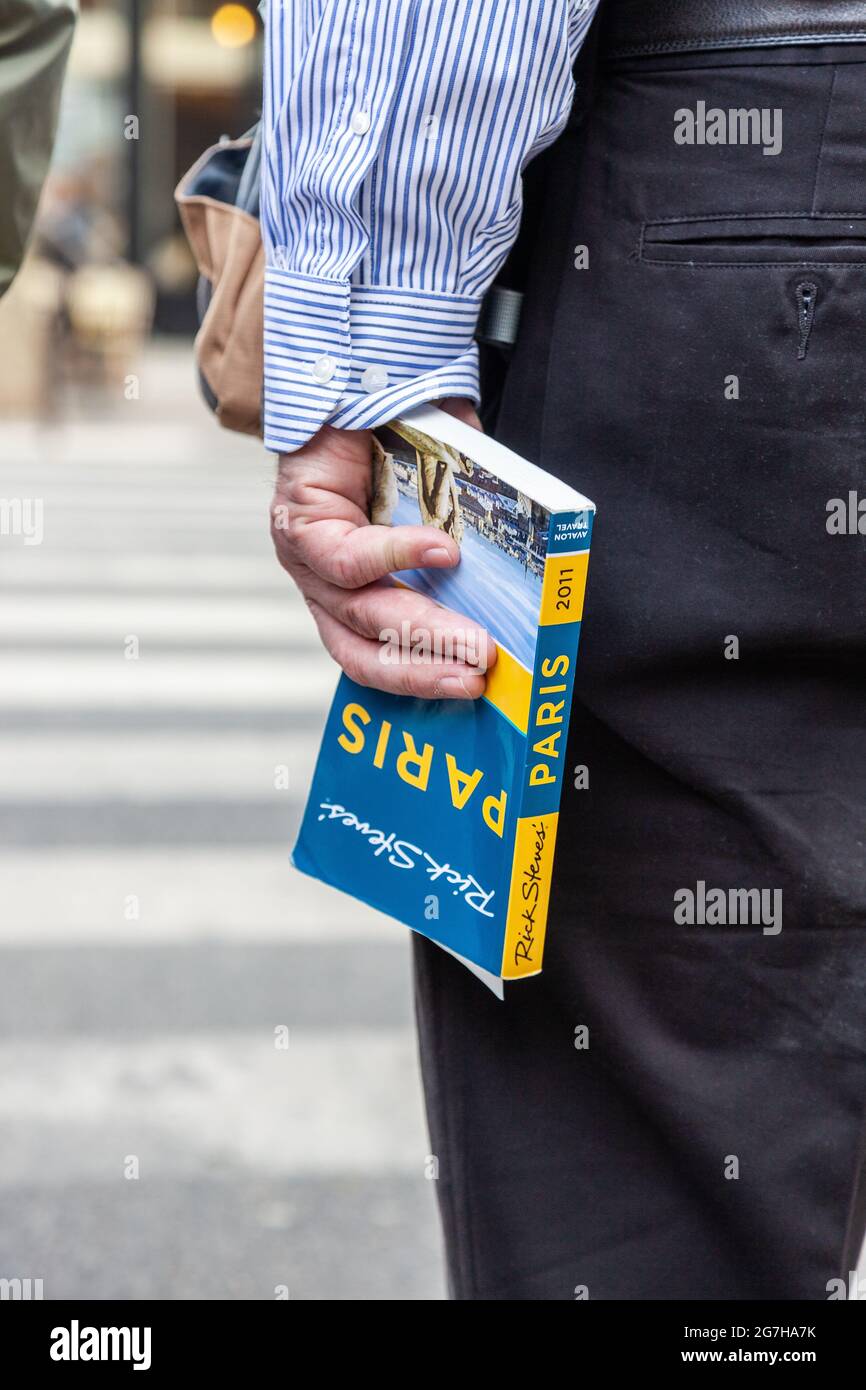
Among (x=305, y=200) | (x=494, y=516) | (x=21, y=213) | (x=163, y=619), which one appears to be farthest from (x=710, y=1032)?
(x=163, y=619)

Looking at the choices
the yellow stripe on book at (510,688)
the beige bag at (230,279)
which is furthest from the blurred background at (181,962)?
the yellow stripe on book at (510,688)

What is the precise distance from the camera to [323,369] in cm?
131

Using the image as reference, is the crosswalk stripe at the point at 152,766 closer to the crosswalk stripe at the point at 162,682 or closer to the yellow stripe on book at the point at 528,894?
the crosswalk stripe at the point at 162,682

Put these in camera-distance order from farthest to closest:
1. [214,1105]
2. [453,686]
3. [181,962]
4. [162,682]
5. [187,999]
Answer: [162,682] < [181,962] < [187,999] < [214,1105] < [453,686]

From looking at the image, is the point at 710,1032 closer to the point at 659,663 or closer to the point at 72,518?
the point at 659,663

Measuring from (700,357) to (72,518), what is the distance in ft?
29.6

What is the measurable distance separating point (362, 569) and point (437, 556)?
71mm

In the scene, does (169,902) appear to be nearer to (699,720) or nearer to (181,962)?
(181,962)

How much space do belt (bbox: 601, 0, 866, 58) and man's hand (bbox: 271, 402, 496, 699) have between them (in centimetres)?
30

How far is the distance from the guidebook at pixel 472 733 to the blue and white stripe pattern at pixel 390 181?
61mm

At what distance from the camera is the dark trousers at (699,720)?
3.99 feet

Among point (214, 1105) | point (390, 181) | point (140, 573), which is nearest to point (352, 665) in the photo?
point (390, 181)

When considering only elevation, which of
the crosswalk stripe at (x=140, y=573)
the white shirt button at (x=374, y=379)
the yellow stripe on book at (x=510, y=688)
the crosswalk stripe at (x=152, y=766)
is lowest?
the crosswalk stripe at (x=140, y=573)

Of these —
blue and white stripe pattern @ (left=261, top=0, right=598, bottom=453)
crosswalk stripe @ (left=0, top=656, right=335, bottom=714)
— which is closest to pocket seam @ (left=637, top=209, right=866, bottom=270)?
blue and white stripe pattern @ (left=261, top=0, right=598, bottom=453)
